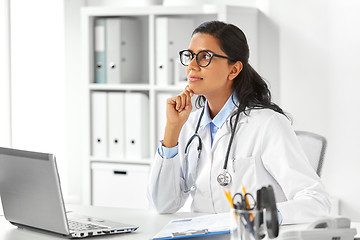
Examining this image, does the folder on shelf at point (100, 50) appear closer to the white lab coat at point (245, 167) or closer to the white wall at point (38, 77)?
the white wall at point (38, 77)

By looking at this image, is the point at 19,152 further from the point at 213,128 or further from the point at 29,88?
the point at 29,88

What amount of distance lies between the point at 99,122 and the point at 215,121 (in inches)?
73.5

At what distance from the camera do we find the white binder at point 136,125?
13.2 ft

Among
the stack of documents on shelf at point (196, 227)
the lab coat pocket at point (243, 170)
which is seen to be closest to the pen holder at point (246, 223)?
the stack of documents on shelf at point (196, 227)

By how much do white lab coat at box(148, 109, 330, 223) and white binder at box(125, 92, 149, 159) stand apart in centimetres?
158

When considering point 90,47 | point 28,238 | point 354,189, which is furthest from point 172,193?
point 90,47

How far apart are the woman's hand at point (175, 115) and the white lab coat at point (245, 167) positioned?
70mm

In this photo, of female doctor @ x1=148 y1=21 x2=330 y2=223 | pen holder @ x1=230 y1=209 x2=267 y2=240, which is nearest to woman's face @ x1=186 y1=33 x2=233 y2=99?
female doctor @ x1=148 y1=21 x2=330 y2=223

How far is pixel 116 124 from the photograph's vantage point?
4090 mm

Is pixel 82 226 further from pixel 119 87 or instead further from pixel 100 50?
pixel 100 50

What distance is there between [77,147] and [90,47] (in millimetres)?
841

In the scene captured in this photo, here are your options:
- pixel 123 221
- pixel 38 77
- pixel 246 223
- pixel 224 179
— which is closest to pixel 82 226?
pixel 123 221

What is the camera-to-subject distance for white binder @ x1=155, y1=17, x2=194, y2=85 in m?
3.96

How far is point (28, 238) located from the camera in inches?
76.3
